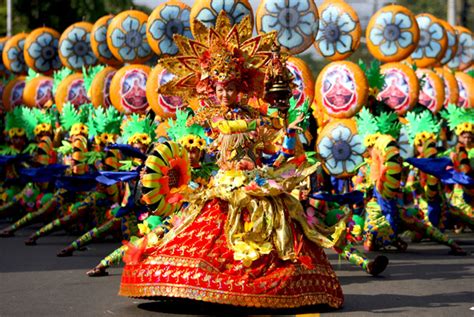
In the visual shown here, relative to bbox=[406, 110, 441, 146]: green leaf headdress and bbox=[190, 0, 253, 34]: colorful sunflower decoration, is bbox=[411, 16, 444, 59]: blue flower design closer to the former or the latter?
bbox=[406, 110, 441, 146]: green leaf headdress

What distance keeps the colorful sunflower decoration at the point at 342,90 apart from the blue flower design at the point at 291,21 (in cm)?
134

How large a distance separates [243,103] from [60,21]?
98.3 feet

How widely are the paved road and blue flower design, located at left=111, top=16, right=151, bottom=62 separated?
5082mm

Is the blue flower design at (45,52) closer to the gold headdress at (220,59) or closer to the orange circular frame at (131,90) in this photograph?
the orange circular frame at (131,90)

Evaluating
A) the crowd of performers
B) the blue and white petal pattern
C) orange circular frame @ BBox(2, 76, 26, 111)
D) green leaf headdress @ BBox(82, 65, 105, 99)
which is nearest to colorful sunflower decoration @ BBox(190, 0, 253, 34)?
the blue and white petal pattern

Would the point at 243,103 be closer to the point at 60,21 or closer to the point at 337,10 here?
the point at 337,10

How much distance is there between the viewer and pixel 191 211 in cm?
881

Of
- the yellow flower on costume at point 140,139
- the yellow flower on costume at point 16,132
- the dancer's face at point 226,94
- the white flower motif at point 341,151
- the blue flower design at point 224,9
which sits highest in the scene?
the blue flower design at point 224,9

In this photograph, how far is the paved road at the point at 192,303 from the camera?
8.54 meters

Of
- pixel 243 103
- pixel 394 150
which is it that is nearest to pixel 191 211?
pixel 243 103

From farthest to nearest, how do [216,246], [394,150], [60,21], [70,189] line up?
[60,21] < [70,189] < [394,150] < [216,246]

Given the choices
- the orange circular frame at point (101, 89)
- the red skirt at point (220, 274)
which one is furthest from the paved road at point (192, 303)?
the orange circular frame at point (101, 89)

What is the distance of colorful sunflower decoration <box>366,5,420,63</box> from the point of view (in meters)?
18.6

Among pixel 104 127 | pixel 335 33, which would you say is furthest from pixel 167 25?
pixel 335 33
